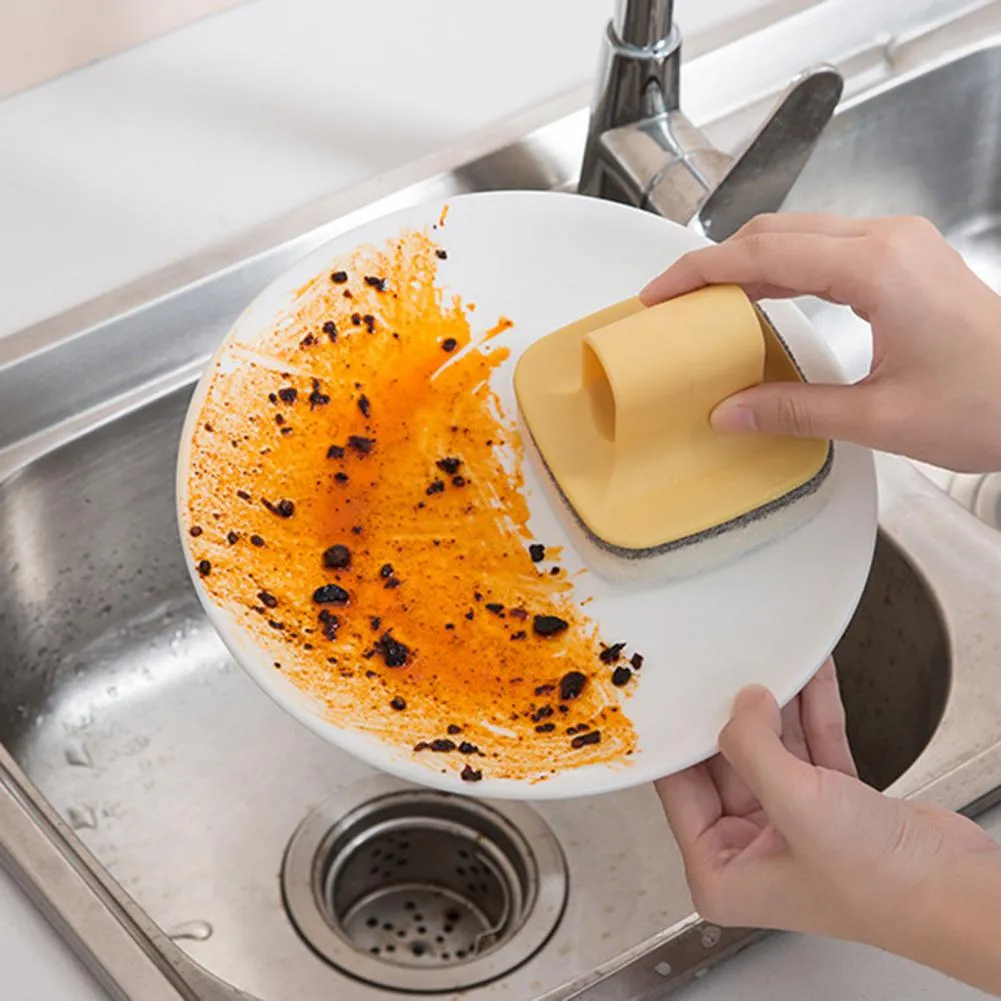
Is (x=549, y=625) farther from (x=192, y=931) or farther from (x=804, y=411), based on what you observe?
(x=192, y=931)

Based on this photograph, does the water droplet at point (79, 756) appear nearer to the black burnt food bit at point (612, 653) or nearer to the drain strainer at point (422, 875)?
the drain strainer at point (422, 875)

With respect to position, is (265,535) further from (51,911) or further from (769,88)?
(769,88)

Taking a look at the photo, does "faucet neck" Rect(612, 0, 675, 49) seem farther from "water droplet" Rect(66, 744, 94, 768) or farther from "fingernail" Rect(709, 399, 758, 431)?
"water droplet" Rect(66, 744, 94, 768)

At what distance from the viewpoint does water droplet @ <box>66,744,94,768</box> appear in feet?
3.05

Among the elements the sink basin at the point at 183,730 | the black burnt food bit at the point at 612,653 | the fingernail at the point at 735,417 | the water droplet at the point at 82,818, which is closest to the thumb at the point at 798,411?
the fingernail at the point at 735,417

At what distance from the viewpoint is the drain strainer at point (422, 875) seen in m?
0.89

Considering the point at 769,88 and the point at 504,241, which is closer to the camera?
the point at 504,241

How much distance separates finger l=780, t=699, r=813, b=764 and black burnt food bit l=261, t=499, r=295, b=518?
26cm

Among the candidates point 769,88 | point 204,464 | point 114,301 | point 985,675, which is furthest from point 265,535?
point 769,88

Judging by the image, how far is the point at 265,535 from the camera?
71 cm

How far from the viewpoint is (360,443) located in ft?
2.48

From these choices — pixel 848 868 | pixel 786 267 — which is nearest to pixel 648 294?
pixel 786 267

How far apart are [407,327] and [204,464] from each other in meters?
0.14

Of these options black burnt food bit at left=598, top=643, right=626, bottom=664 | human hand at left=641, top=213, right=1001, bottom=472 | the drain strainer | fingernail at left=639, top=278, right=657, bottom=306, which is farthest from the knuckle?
the drain strainer
